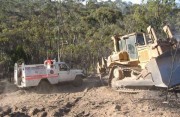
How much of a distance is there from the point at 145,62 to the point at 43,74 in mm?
7233

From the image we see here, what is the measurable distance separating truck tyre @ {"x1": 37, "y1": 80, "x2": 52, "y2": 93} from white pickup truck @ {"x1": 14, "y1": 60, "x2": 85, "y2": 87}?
10 centimetres

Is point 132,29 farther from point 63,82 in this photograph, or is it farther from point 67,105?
point 67,105

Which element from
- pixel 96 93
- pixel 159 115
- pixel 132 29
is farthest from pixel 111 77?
pixel 132 29

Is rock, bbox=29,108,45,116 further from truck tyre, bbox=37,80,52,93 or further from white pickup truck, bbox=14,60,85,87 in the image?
truck tyre, bbox=37,80,52,93

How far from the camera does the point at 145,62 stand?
51.1ft

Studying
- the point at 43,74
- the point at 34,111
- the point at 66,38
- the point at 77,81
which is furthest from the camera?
the point at 66,38

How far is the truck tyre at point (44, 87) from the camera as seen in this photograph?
20.7 metres

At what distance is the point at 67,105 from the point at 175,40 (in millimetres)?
5097

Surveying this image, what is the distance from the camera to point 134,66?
16.6 metres

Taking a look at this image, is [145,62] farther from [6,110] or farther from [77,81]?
[77,81]

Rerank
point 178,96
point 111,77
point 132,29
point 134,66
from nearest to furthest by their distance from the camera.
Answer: point 178,96, point 134,66, point 111,77, point 132,29

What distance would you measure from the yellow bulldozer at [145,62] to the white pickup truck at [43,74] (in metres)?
2.91

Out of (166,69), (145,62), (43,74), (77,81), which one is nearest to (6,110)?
(145,62)

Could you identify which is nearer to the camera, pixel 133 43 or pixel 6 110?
pixel 6 110
